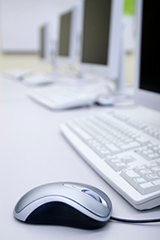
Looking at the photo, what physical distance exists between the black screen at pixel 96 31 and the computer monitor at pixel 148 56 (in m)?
0.35

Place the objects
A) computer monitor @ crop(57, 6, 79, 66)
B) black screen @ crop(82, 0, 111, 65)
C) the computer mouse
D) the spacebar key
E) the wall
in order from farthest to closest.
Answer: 1. the wall
2. computer monitor @ crop(57, 6, 79, 66)
3. black screen @ crop(82, 0, 111, 65)
4. the spacebar key
5. the computer mouse

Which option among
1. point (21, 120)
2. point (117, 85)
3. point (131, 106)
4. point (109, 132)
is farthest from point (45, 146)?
point (117, 85)

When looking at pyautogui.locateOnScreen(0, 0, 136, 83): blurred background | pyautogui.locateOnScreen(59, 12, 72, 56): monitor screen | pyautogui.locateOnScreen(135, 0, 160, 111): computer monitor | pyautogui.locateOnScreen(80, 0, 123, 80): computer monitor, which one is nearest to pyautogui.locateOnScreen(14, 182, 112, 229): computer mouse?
pyautogui.locateOnScreen(135, 0, 160, 111): computer monitor

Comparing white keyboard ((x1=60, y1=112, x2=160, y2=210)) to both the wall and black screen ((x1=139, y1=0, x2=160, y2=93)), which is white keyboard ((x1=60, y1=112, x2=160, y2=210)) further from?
the wall

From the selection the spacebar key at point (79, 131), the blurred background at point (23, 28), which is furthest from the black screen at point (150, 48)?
the blurred background at point (23, 28)

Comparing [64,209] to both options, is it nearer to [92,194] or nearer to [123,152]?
[92,194]

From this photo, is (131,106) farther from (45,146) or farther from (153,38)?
(45,146)

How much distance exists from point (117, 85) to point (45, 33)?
1.75m

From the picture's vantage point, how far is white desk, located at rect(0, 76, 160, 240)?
319 mm

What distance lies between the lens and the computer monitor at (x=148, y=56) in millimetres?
702

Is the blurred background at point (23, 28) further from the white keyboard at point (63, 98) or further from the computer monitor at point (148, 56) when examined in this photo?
the computer monitor at point (148, 56)

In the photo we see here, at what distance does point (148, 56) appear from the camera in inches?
29.5

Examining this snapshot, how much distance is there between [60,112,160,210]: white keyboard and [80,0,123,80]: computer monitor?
45 centimetres

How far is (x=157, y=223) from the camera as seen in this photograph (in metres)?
0.34
